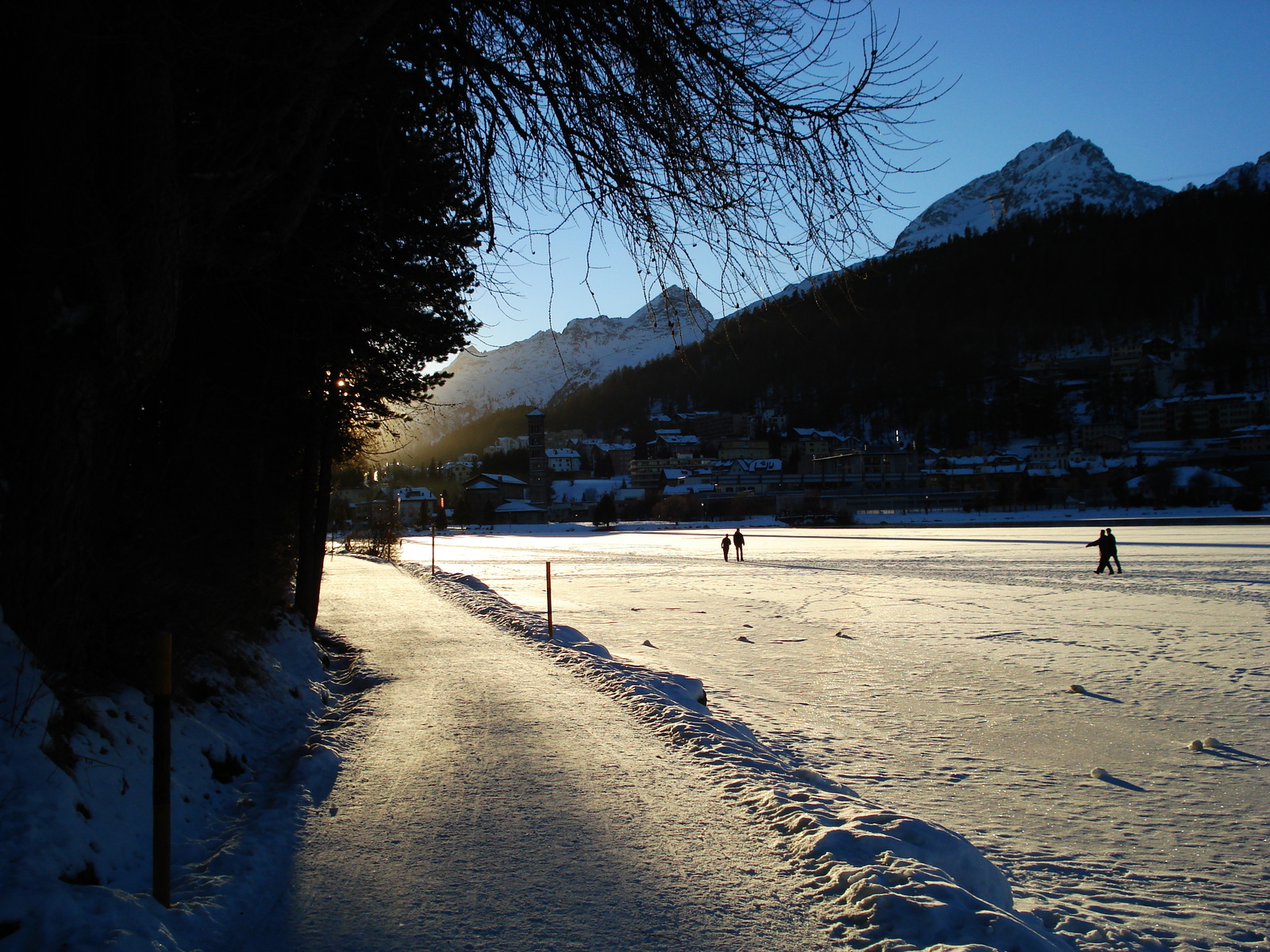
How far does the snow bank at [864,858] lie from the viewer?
9.95 ft

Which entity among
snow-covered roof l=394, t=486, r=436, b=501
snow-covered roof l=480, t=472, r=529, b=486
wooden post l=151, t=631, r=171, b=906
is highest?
snow-covered roof l=480, t=472, r=529, b=486

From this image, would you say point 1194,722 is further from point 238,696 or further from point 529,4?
point 238,696

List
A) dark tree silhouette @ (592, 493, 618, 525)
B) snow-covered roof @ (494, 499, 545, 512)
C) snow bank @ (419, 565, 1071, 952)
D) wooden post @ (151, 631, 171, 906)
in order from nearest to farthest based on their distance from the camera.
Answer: snow bank @ (419, 565, 1071, 952)
wooden post @ (151, 631, 171, 906)
dark tree silhouette @ (592, 493, 618, 525)
snow-covered roof @ (494, 499, 545, 512)

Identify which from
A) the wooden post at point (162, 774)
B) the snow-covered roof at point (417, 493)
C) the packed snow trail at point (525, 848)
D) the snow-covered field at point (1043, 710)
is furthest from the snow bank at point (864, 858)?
the snow-covered roof at point (417, 493)

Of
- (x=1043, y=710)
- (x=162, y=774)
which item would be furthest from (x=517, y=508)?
(x=162, y=774)

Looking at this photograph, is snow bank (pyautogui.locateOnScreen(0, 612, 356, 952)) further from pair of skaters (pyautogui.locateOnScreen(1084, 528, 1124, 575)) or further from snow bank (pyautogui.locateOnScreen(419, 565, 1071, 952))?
pair of skaters (pyautogui.locateOnScreen(1084, 528, 1124, 575))

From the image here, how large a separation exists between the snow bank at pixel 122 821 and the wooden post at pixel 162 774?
0.09m

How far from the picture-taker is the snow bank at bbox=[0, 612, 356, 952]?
9.34ft

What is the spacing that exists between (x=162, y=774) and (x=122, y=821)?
2.20 ft

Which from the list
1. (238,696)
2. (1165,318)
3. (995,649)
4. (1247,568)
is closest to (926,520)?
(1247,568)

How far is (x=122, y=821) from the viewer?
3727 mm

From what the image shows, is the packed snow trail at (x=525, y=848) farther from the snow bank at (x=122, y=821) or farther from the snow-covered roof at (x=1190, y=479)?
the snow-covered roof at (x=1190, y=479)

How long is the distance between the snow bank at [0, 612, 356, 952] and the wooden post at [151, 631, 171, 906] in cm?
9

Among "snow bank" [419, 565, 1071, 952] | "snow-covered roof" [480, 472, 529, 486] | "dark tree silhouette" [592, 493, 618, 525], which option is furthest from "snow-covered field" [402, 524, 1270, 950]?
"snow-covered roof" [480, 472, 529, 486]
